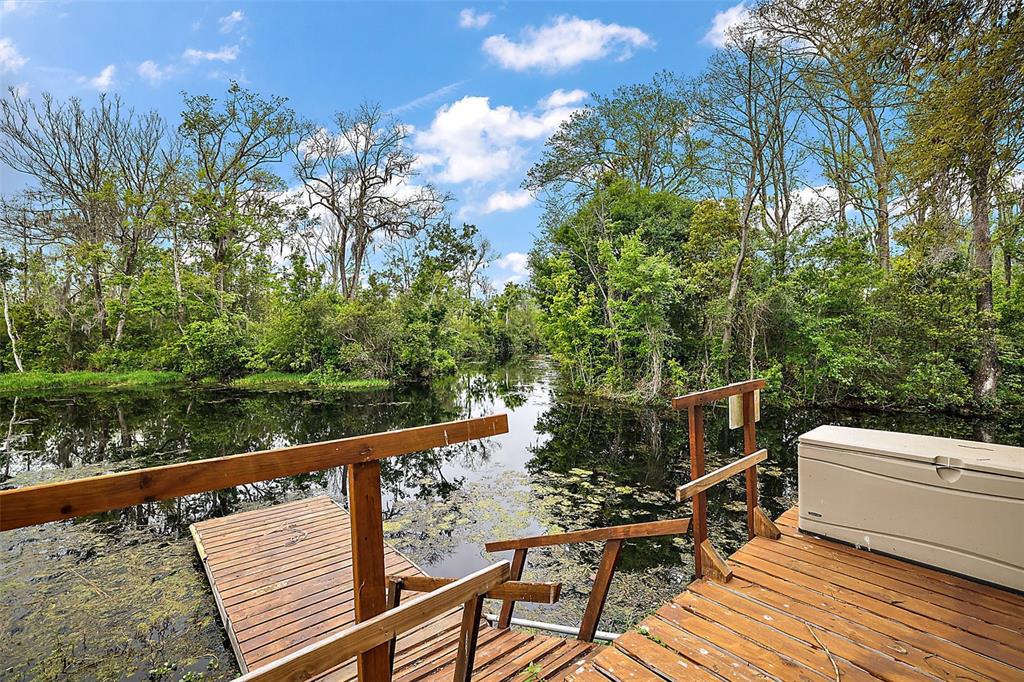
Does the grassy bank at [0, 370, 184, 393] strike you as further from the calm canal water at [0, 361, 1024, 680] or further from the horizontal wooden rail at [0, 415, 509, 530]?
the horizontal wooden rail at [0, 415, 509, 530]

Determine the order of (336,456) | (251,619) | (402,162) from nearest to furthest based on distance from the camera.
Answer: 1. (336,456)
2. (251,619)
3. (402,162)

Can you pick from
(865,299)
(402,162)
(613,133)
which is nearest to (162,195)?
(402,162)

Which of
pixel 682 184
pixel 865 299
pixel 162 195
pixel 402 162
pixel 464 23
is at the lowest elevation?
pixel 865 299

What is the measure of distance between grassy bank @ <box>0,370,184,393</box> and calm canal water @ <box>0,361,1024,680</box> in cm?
368

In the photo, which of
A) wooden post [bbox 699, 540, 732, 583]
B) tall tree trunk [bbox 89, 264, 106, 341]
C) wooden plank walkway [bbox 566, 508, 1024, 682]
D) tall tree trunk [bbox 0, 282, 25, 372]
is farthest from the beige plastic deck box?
tall tree trunk [bbox 89, 264, 106, 341]

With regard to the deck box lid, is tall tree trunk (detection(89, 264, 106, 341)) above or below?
above

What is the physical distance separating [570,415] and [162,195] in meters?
20.8

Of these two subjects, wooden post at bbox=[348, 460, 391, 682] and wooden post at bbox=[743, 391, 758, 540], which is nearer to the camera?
wooden post at bbox=[348, 460, 391, 682]

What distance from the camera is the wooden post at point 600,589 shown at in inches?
100

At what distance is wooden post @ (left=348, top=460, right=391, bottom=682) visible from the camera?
1406 millimetres

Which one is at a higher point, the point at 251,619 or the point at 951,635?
→ the point at 951,635

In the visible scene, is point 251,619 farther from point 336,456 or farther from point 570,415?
point 570,415

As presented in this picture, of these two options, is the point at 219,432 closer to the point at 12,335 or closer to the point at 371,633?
the point at 371,633

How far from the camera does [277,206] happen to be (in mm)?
23188
